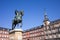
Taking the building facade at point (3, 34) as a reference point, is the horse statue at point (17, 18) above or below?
below

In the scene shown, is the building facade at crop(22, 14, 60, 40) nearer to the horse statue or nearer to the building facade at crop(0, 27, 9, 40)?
the building facade at crop(0, 27, 9, 40)

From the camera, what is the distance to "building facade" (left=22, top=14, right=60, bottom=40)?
54.9 metres

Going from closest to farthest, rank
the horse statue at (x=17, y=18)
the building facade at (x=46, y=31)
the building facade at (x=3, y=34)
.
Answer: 1. the horse statue at (x=17, y=18)
2. the building facade at (x=46, y=31)
3. the building facade at (x=3, y=34)

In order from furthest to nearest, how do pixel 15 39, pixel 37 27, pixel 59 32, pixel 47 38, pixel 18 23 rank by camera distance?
1. pixel 37 27
2. pixel 47 38
3. pixel 59 32
4. pixel 18 23
5. pixel 15 39

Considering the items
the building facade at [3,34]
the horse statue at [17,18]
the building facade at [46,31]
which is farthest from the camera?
the building facade at [3,34]

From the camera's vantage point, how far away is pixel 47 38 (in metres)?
59.0

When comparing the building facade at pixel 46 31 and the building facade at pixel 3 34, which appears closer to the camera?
the building facade at pixel 46 31

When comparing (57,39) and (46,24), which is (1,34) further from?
(57,39)

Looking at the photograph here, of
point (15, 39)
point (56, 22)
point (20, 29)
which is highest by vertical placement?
point (56, 22)

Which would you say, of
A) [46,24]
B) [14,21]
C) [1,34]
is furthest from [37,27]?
[14,21]

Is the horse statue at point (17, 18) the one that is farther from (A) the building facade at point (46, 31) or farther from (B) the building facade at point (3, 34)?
(B) the building facade at point (3, 34)

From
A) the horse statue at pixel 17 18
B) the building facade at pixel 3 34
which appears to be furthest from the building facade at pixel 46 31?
the horse statue at pixel 17 18

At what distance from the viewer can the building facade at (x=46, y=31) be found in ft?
180

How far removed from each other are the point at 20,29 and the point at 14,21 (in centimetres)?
288
